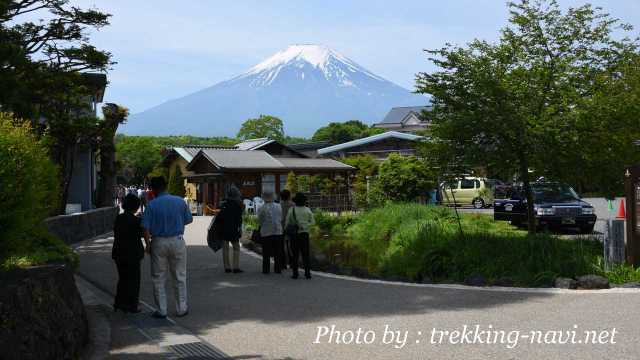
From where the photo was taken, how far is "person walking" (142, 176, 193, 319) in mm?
7414

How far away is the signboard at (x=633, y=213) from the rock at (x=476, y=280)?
252 cm

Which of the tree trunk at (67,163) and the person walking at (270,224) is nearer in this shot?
the person walking at (270,224)

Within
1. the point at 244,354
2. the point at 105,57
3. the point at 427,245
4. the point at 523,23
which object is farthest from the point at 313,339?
the point at 105,57

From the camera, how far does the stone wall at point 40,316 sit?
4539 millimetres

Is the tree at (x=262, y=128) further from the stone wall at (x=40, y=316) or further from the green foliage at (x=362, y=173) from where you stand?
the stone wall at (x=40, y=316)

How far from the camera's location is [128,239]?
7.96m

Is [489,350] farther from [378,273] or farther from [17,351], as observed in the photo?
[378,273]

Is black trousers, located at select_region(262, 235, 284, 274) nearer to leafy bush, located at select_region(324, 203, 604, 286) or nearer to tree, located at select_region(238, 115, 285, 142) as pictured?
leafy bush, located at select_region(324, 203, 604, 286)

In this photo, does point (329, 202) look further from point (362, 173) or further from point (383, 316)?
point (383, 316)

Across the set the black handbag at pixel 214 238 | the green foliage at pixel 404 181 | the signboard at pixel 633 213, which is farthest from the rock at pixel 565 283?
the green foliage at pixel 404 181

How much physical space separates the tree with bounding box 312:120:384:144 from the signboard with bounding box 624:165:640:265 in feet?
220

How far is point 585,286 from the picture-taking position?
29.0ft

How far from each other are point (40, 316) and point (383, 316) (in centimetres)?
385

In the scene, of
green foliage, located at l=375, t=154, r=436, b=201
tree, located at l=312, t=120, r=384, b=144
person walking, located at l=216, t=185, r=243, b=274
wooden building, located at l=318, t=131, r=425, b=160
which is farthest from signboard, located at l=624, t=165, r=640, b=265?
tree, located at l=312, t=120, r=384, b=144
